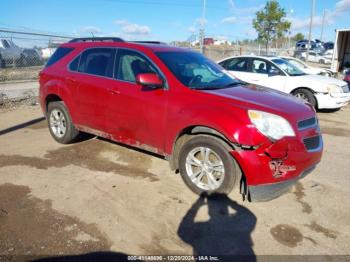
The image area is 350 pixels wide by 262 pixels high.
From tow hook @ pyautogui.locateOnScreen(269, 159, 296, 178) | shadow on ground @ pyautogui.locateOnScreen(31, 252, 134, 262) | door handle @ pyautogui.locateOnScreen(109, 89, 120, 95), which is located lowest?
shadow on ground @ pyautogui.locateOnScreen(31, 252, 134, 262)

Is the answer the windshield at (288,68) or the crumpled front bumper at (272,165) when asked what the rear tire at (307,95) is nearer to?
the windshield at (288,68)

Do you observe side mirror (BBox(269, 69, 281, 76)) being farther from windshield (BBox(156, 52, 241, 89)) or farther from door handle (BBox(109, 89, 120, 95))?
door handle (BBox(109, 89, 120, 95))

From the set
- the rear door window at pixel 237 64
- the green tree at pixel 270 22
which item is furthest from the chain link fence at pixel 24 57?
the green tree at pixel 270 22

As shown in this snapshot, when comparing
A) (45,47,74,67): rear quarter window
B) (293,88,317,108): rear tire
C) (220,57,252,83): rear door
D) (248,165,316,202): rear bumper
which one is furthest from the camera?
(220,57,252,83): rear door

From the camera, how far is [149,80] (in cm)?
417

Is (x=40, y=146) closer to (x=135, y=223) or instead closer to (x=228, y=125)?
(x=135, y=223)

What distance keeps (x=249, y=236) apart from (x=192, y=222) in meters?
0.61

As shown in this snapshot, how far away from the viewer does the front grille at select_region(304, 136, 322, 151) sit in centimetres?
381

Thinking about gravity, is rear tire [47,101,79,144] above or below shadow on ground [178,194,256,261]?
above

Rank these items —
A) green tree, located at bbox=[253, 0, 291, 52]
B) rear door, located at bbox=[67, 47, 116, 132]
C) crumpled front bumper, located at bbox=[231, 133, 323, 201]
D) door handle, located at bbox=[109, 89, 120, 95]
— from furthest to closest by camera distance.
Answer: green tree, located at bbox=[253, 0, 291, 52]
rear door, located at bbox=[67, 47, 116, 132]
door handle, located at bbox=[109, 89, 120, 95]
crumpled front bumper, located at bbox=[231, 133, 323, 201]

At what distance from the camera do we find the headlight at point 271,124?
358cm

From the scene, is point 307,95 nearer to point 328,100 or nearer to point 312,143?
A: point 328,100

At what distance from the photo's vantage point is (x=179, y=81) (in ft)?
13.9

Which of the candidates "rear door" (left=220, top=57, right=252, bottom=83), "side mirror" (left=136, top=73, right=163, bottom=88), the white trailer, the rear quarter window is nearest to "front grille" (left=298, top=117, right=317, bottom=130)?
"side mirror" (left=136, top=73, right=163, bottom=88)
